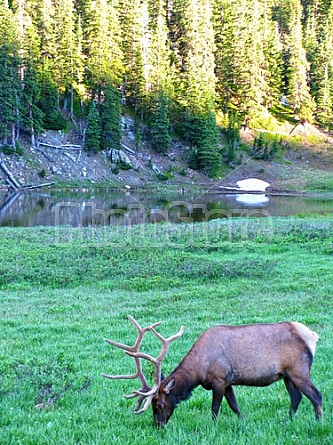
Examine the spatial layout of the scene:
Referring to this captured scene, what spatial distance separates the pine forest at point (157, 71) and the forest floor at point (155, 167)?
1.51m

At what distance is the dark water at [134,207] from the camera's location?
3306cm

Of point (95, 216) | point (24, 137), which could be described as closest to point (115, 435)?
point (95, 216)

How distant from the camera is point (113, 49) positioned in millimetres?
63031

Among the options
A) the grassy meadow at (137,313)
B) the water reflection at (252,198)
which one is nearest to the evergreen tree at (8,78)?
the water reflection at (252,198)

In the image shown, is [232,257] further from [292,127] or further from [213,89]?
[292,127]

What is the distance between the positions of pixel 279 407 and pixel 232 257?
11641 mm

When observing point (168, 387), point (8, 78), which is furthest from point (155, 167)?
point (168, 387)

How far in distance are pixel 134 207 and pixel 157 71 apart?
29982 millimetres

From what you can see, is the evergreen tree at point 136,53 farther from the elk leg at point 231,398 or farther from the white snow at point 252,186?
the elk leg at point 231,398

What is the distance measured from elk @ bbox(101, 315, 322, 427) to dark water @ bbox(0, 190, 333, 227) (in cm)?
2514

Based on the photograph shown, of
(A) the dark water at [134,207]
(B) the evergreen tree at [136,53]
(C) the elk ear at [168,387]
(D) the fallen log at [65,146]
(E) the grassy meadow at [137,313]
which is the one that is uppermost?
(B) the evergreen tree at [136,53]

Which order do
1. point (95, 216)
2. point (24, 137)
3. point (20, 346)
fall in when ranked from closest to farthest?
point (20, 346), point (95, 216), point (24, 137)

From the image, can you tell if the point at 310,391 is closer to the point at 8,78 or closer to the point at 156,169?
the point at 8,78

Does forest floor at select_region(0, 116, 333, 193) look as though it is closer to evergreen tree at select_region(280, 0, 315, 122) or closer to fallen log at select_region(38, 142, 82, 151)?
fallen log at select_region(38, 142, 82, 151)
